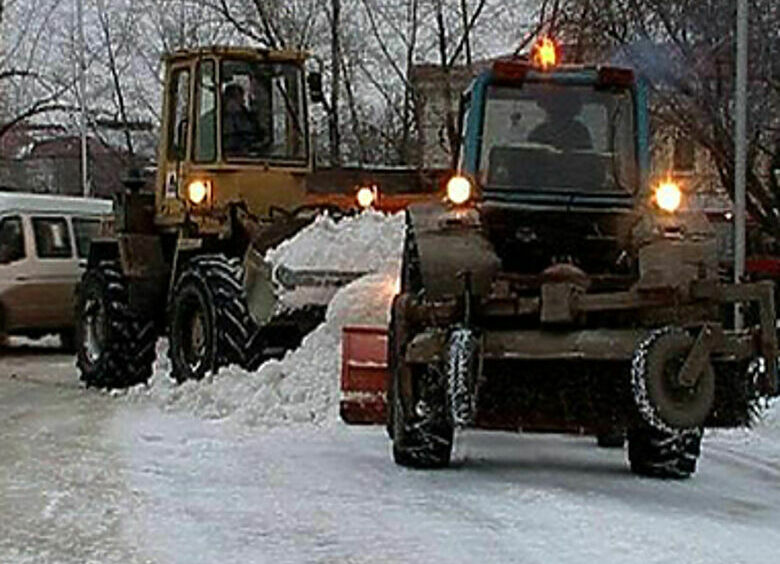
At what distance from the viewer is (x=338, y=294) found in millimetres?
13945

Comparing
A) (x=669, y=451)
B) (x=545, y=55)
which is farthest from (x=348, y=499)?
(x=545, y=55)

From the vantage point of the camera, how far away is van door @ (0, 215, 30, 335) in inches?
843

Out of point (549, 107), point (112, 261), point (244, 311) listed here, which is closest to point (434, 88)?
point (112, 261)

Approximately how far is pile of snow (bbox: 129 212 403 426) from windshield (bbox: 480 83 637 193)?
2.32 meters

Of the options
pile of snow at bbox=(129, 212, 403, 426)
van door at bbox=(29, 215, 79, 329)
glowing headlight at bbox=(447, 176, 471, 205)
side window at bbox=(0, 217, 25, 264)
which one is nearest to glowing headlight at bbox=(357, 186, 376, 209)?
pile of snow at bbox=(129, 212, 403, 426)

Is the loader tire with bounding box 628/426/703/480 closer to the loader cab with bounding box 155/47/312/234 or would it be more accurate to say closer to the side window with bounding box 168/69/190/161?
the loader cab with bounding box 155/47/312/234

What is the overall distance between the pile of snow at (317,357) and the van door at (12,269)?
22.6ft

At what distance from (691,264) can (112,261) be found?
353 inches

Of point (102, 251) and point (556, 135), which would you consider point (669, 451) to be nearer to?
point (556, 135)

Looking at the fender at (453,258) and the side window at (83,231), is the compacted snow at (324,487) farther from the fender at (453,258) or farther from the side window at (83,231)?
the side window at (83,231)

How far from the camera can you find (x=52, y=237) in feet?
72.6

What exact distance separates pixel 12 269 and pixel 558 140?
38.5 feet

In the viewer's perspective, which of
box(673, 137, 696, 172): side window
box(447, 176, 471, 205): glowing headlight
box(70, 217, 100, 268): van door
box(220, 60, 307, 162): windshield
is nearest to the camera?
box(447, 176, 471, 205): glowing headlight

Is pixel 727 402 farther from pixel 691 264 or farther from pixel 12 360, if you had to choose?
pixel 12 360
